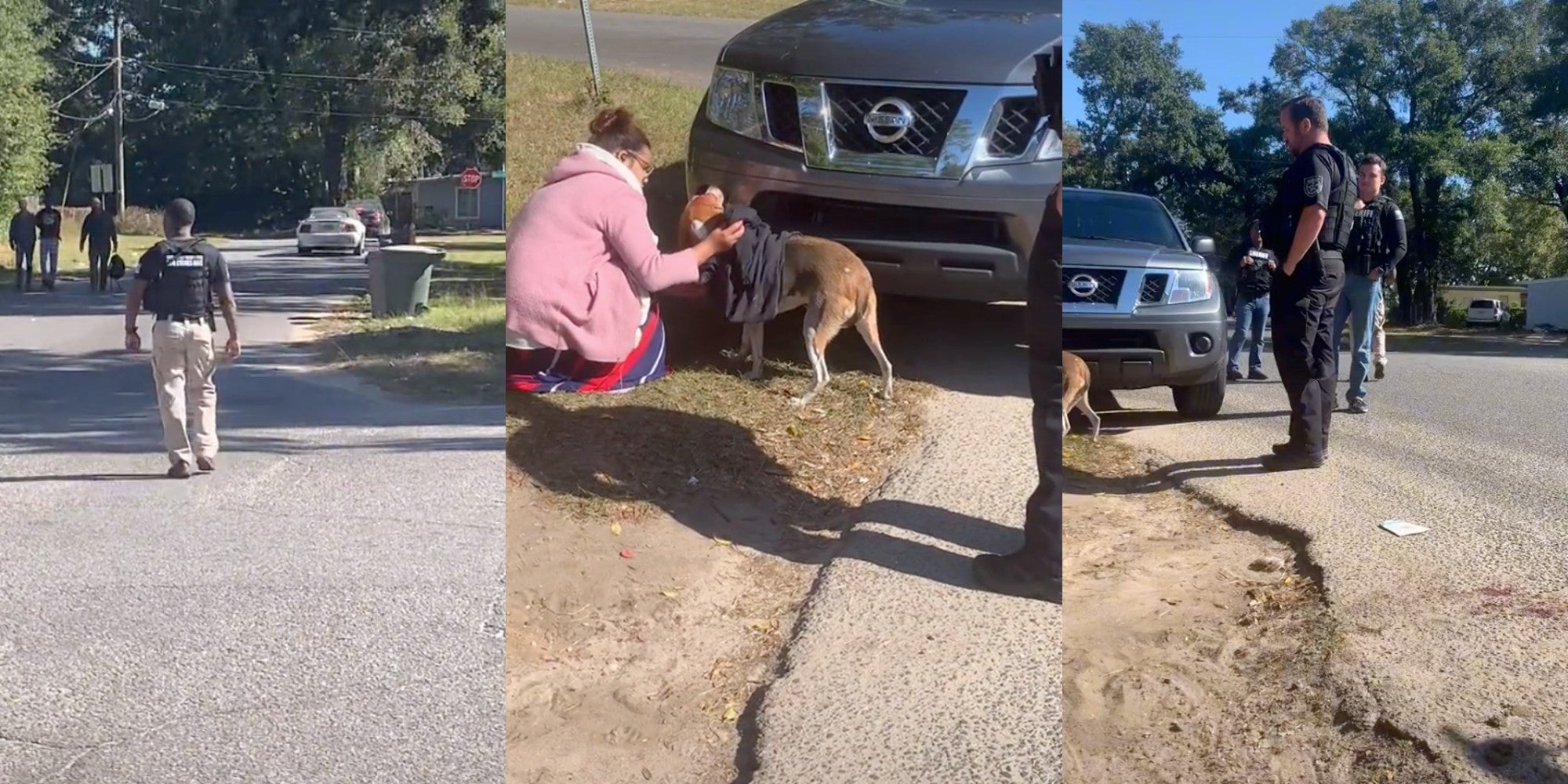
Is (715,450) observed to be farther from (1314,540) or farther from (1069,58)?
(1314,540)

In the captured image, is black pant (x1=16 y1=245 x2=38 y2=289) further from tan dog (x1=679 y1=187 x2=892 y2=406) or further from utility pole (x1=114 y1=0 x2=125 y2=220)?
tan dog (x1=679 y1=187 x2=892 y2=406)

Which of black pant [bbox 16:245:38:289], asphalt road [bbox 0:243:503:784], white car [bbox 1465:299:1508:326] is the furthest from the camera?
black pant [bbox 16:245:38:289]

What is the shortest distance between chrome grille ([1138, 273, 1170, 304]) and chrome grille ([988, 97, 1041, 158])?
508 mm

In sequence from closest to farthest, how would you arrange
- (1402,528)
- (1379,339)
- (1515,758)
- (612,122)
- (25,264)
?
1. (612,122)
2. (1515,758)
3. (1402,528)
4. (1379,339)
5. (25,264)

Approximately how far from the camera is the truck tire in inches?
117

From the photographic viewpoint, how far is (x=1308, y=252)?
2938mm

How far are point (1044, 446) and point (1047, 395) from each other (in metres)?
0.10

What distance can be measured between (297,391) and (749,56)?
2.48m

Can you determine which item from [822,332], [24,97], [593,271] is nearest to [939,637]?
[822,332]

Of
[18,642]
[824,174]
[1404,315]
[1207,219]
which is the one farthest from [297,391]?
[1404,315]

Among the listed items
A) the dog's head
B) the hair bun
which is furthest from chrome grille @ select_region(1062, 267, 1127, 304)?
the hair bun

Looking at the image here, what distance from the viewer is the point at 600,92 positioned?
2.59 metres

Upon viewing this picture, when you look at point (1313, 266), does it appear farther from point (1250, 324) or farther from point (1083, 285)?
point (1083, 285)

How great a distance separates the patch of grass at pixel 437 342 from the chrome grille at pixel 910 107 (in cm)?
123
